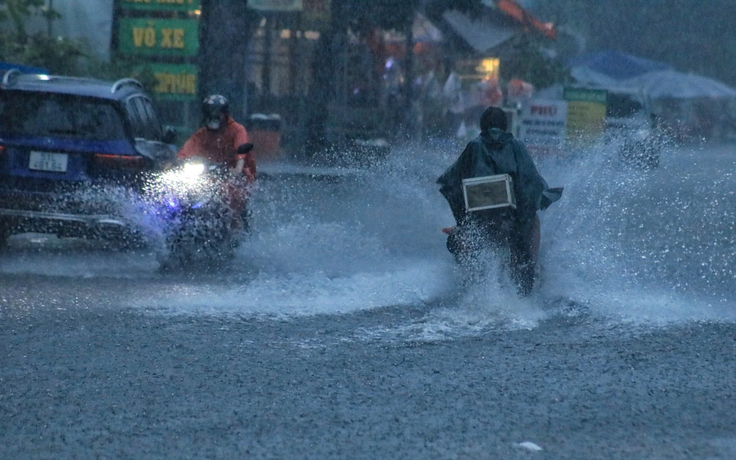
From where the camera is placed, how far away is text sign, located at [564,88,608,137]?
22.6 metres

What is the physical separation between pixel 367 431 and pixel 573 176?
6197 mm

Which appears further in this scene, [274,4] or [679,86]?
[679,86]

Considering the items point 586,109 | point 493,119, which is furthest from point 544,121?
point 493,119

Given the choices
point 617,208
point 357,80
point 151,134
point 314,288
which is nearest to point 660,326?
point 314,288

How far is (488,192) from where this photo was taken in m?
7.64

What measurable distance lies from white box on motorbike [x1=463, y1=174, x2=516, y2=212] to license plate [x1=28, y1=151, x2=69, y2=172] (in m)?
3.76

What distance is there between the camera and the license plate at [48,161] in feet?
31.4

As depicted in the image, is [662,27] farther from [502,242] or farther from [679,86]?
[502,242]

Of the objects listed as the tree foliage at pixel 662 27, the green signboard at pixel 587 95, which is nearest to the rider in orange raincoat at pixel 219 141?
the green signboard at pixel 587 95

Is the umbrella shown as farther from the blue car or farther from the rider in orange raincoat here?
the blue car

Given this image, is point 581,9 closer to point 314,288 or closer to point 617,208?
point 617,208

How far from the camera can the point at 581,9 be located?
49.1 m

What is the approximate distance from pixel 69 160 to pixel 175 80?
1364cm

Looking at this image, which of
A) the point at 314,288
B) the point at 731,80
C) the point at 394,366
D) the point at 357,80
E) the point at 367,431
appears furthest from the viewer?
the point at 731,80
